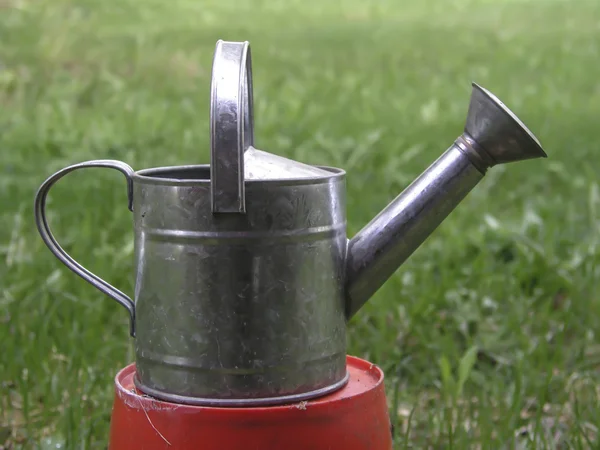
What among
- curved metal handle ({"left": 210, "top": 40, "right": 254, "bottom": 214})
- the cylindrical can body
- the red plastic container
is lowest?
the red plastic container

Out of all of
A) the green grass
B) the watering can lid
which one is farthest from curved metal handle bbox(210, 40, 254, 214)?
the green grass

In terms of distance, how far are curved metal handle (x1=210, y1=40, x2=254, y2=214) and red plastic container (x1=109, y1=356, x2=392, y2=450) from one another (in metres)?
0.36

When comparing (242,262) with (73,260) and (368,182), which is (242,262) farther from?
(368,182)

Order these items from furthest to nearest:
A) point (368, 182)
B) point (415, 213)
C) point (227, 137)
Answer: point (368, 182)
point (415, 213)
point (227, 137)

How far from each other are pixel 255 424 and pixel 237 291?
229 mm

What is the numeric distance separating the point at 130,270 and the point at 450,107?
2.93 meters

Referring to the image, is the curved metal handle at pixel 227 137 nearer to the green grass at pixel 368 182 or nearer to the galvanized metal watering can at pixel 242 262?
the galvanized metal watering can at pixel 242 262

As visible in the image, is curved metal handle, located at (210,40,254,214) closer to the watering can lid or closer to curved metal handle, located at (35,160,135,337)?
the watering can lid

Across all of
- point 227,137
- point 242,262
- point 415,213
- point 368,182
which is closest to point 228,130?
point 227,137

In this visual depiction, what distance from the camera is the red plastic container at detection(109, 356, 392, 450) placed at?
4.99ft

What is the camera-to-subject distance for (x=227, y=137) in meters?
1.44

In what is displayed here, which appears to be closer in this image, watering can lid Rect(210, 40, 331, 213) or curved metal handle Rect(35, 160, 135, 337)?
watering can lid Rect(210, 40, 331, 213)

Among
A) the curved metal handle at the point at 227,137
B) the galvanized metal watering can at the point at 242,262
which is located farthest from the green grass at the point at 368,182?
the curved metal handle at the point at 227,137

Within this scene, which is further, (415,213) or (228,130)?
(415,213)
